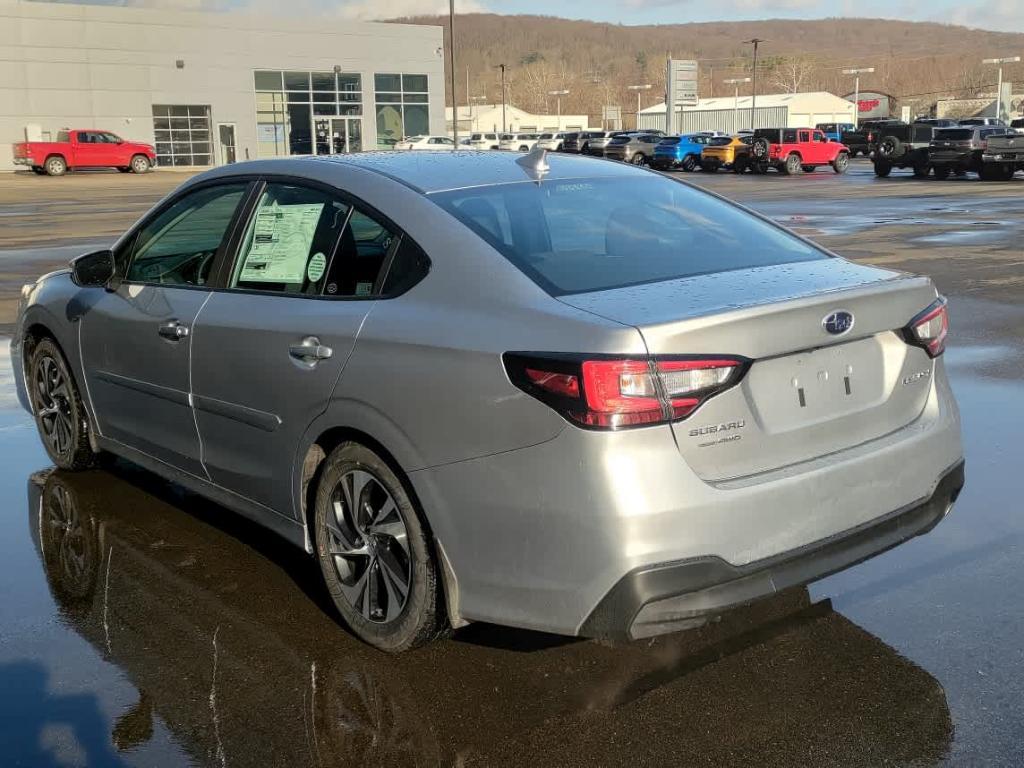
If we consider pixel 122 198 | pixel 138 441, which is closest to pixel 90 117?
pixel 122 198

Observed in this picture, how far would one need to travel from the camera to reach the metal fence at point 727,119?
97.2 metres

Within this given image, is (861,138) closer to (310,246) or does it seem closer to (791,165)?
(791,165)

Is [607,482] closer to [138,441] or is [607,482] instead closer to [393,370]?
[393,370]

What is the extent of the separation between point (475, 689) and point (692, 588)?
846mm

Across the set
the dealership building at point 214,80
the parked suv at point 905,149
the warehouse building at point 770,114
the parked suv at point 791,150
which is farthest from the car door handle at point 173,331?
the warehouse building at point 770,114

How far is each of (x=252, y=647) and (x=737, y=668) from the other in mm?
1600

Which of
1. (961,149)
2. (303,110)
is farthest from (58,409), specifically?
(303,110)

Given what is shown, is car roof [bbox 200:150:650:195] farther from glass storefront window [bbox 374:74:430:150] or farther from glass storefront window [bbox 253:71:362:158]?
glass storefront window [bbox 374:74:430:150]

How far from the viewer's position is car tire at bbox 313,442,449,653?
11.6 ft

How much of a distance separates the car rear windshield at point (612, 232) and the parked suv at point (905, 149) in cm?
3745

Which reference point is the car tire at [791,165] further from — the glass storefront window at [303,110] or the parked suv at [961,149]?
the glass storefront window at [303,110]

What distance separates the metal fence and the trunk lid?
95528mm

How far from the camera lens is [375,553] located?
3752 millimetres

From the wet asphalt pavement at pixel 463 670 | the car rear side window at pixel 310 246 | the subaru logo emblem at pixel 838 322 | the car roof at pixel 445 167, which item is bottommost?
the wet asphalt pavement at pixel 463 670
